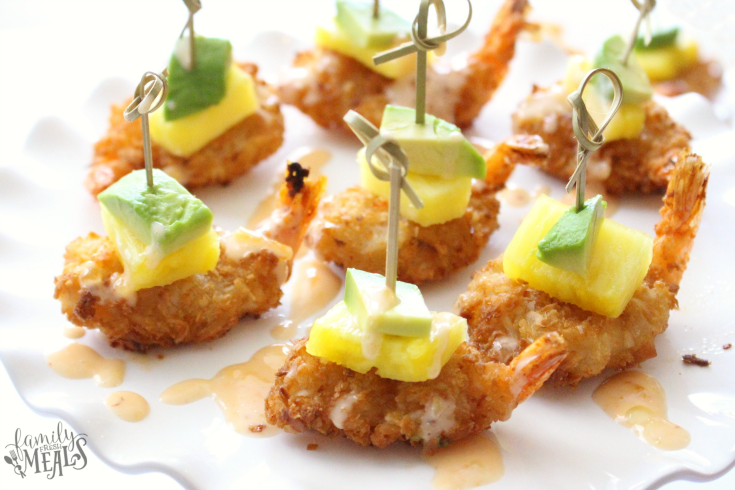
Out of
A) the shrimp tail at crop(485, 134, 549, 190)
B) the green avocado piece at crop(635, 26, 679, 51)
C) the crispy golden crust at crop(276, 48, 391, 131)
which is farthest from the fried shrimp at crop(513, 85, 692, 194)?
the green avocado piece at crop(635, 26, 679, 51)

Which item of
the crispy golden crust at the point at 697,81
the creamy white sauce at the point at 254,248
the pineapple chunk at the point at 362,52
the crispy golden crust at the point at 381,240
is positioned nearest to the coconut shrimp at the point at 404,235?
the crispy golden crust at the point at 381,240

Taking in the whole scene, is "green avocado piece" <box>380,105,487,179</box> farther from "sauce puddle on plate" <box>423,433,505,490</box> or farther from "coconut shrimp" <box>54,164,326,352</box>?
"sauce puddle on plate" <box>423,433,505,490</box>

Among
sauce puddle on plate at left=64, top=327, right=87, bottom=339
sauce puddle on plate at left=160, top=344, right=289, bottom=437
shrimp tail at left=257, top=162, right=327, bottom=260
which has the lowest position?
sauce puddle on plate at left=160, top=344, right=289, bottom=437

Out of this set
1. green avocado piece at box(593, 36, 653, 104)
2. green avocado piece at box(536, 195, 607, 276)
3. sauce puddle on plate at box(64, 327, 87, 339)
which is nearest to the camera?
green avocado piece at box(536, 195, 607, 276)

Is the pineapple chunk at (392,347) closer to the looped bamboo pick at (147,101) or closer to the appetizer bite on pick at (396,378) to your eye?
the appetizer bite on pick at (396,378)

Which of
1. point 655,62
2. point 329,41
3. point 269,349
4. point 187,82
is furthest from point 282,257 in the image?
point 655,62
